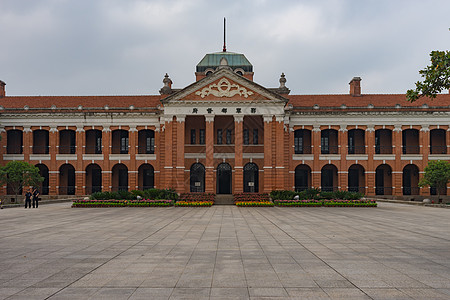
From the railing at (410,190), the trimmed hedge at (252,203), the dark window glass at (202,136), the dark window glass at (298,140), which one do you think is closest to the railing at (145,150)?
the dark window glass at (202,136)

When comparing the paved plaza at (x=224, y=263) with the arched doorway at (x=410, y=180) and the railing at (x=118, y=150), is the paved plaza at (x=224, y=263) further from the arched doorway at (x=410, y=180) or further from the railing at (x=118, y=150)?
the arched doorway at (x=410, y=180)

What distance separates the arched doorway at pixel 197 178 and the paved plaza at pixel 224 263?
24.6 m

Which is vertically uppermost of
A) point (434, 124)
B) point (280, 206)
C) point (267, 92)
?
point (267, 92)

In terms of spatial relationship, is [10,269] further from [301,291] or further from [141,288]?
[301,291]

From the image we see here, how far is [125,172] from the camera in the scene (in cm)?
4316

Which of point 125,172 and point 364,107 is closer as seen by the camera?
point 364,107

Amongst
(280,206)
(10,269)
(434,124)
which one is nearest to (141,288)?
(10,269)

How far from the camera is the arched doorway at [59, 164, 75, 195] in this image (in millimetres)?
42281

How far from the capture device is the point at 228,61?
1849 inches

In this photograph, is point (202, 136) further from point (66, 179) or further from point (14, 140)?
point (14, 140)

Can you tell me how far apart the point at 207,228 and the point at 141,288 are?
8851 mm

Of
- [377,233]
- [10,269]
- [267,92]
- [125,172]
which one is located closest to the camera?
[10,269]

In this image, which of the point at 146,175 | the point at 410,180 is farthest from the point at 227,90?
the point at 410,180

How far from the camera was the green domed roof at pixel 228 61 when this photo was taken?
4631 centimetres
